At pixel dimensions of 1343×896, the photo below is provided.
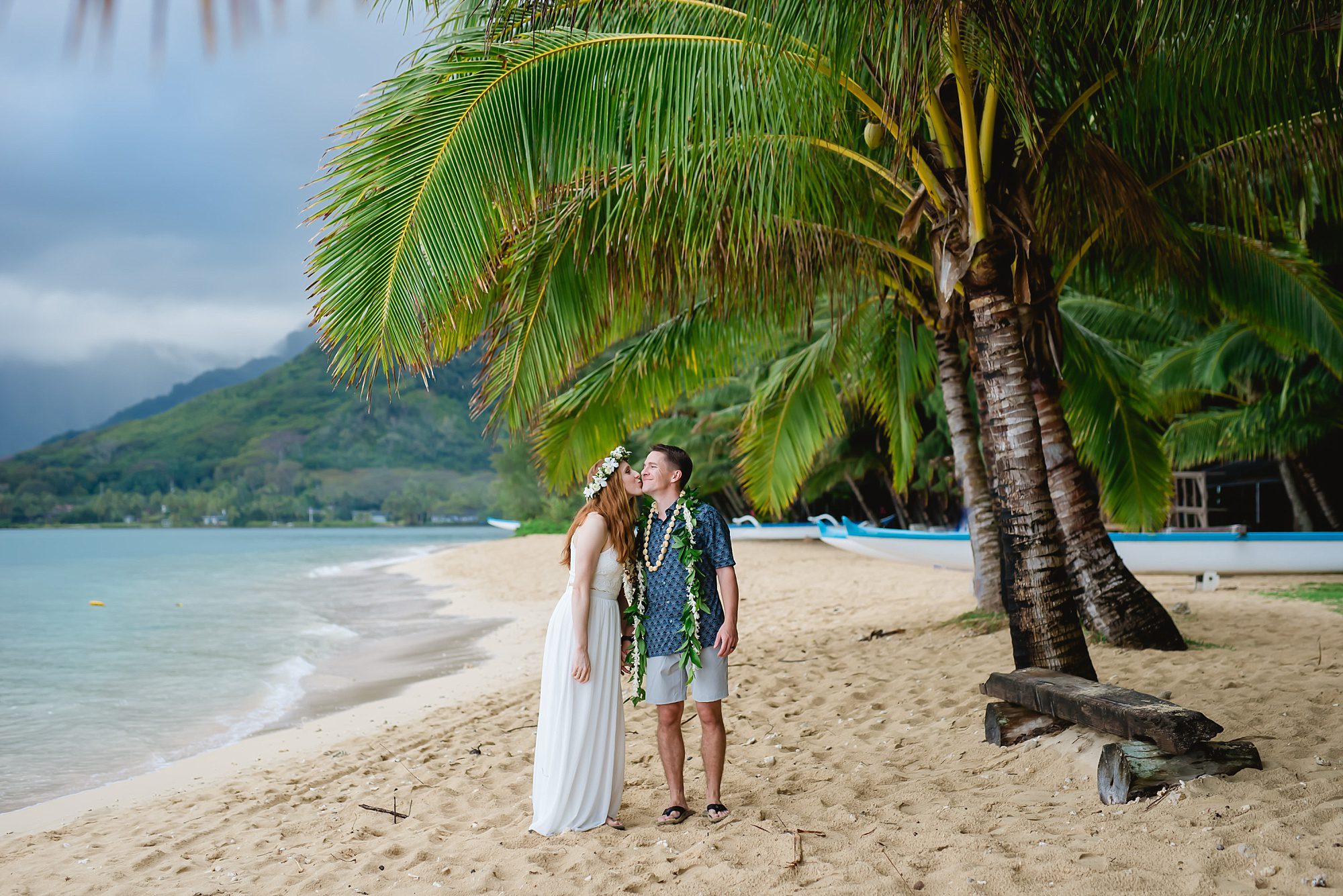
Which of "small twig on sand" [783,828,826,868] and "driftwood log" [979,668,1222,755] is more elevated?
"driftwood log" [979,668,1222,755]

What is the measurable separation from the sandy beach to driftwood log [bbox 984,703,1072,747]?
3.2 inches

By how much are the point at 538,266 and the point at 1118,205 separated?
411cm

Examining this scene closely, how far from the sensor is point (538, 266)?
680 cm

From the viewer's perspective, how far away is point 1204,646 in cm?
681

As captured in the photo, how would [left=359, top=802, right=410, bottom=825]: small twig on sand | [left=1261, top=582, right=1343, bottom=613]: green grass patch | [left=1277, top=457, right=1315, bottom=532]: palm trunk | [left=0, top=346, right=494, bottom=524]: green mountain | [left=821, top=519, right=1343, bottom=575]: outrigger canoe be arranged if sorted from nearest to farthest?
[left=359, top=802, right=410, bottom=825]: small twig on sand, [left=1261, top=582, right=1343, bottom=613]: green grass patch, [left=821, top=519, right=1343, bottom=575]: outrigger canoe, [left=1277, top=457, right=1315, bottom=532]: palm trunk, [left=0, top=346, right=494, bottom=524]: green mountain

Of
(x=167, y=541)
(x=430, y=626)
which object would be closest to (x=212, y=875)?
(x=430, y=626)

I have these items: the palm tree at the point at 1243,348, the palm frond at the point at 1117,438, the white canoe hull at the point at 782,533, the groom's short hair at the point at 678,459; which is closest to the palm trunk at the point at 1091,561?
the palm tree at the point at 1243,348

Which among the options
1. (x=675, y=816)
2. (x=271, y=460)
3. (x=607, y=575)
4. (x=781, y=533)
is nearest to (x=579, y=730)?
(x=675, y=816)

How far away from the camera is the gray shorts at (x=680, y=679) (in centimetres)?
385

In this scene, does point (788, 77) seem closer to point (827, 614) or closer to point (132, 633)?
point (827, 614)

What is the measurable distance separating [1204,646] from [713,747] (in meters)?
4.84

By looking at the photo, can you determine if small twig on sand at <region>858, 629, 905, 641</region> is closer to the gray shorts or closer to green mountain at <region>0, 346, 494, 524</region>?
the gray shorts

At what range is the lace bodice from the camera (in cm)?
398

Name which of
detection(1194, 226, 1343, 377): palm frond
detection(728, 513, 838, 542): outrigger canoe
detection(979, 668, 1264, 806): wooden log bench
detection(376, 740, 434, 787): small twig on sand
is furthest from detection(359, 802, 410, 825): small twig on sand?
detection(728, 513, 838, 542): outrigger canoe
